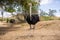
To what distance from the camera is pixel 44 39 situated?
1069 centimetres

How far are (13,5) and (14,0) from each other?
4.72ft

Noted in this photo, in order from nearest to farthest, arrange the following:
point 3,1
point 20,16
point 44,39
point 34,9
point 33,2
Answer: point 44,39 < point 3,1 < point 33,2 < point 34,9 < point 20,16

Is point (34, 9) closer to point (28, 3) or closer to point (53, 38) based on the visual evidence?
point (28, 3)

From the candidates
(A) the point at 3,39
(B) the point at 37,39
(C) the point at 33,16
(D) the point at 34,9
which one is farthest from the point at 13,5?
(B) the point at 37,39

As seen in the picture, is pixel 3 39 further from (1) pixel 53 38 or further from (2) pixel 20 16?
(2) pixel 20 16

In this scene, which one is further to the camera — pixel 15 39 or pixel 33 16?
pixel 33 16

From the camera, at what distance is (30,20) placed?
1677 centimetres

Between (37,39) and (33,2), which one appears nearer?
(37,39)

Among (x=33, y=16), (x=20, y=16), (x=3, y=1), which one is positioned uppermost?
(x=3, y=1)

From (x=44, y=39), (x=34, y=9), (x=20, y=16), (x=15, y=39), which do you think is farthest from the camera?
(x=20, y=16)

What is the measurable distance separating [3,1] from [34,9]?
817cm

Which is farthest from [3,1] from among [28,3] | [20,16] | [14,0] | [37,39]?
[20,16]

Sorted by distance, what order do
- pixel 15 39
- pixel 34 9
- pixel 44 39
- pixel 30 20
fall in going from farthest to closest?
pixel 34 9, pixel 30 20, pixel 15 39, pixel 44 39

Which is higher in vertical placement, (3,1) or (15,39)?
(3,1)
